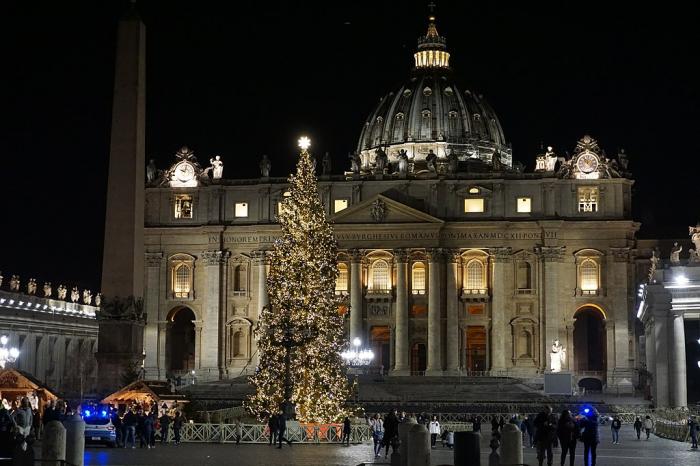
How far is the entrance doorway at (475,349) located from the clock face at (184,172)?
78.7ft

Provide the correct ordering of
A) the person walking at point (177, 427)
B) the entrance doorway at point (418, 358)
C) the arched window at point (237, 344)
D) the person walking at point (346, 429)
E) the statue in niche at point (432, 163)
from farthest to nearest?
the statue in niche at point (432, 163) < the arched window at point (237, 344) < the entrance doorway at point (418, 358) < the person walking at point (346, 429) < the person walking at point (177, 427)

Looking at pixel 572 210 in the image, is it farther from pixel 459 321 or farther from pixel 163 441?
pixel 163 441

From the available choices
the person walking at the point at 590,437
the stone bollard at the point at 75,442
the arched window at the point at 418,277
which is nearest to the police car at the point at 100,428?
the stone bollard at the point at 75,442

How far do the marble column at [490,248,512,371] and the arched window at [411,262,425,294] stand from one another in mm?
5030

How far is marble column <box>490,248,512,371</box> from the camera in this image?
10294 cm

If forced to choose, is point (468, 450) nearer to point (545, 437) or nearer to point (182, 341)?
point (545, 437)

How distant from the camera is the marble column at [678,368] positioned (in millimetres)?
66750

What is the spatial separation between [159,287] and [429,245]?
20.7m

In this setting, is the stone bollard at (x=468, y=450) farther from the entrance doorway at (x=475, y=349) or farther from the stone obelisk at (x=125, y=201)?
the entrance doorway at (x=475, y=349)

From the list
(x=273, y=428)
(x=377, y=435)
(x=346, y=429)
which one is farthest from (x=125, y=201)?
(x=377, y=435)

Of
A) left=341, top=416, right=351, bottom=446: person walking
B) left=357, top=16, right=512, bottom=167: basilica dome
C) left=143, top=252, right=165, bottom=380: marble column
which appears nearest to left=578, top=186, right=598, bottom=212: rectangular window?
left=357, top=16, right=512, bottom=167: basilica dome

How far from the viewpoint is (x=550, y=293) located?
338ft

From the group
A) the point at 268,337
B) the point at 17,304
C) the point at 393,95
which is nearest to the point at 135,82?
the point at 268,337

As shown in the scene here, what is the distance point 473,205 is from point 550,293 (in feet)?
28.0
